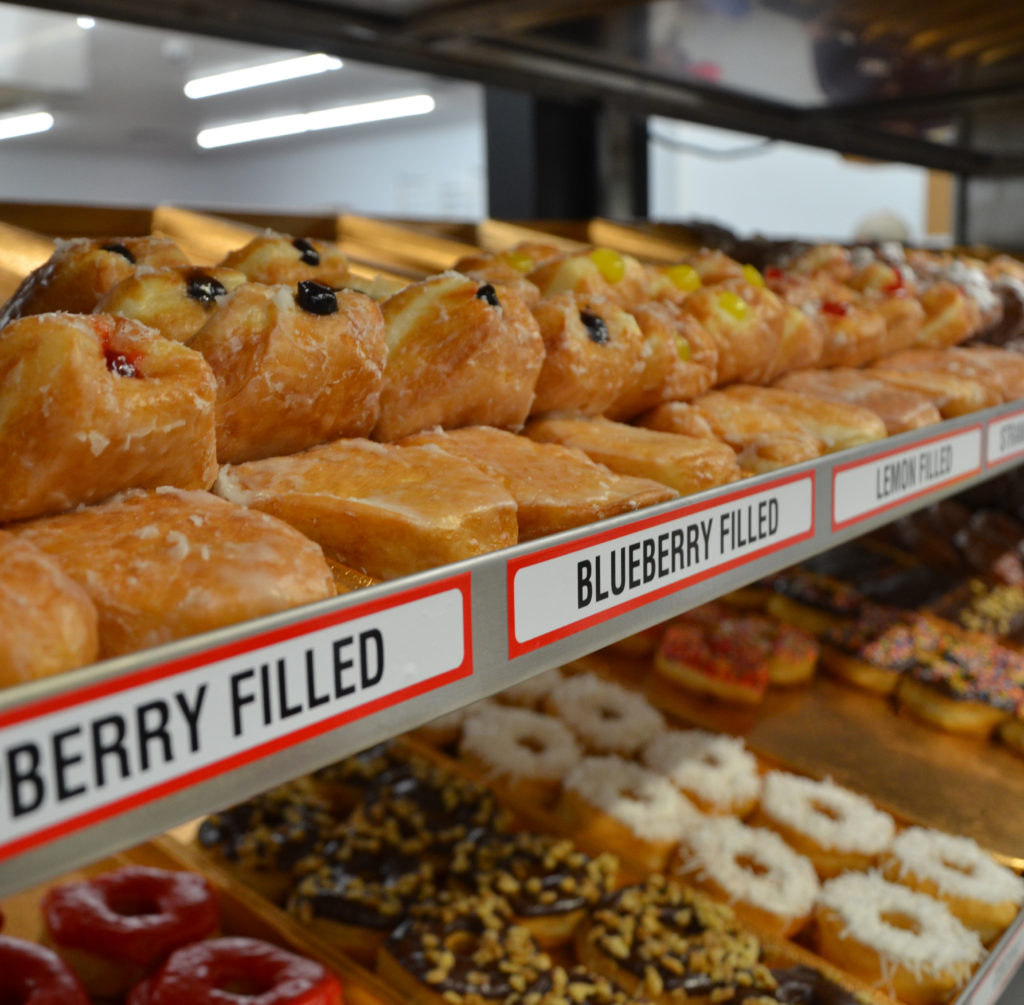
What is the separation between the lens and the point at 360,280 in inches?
38.2

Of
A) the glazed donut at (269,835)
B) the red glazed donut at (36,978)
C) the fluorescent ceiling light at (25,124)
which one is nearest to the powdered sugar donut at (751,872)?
the glazed donut at (269,835)

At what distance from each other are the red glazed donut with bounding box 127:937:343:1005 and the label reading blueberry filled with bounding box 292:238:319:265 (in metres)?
1.04

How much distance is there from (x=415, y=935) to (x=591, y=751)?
764mm

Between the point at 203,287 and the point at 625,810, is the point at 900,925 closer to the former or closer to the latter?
the point at 625,810

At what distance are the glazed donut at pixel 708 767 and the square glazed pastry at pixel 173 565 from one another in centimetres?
171

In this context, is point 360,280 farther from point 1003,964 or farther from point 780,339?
point 1003,964

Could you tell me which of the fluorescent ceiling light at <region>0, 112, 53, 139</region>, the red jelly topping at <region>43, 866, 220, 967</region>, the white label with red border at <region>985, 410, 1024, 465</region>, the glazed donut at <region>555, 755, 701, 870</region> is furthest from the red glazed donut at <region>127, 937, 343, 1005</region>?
the fluorescent ceiling light at <region>0, 112, 53, 139</region>

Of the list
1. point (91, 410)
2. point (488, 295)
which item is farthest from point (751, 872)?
point (91, 410)

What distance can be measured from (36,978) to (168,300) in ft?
3.80

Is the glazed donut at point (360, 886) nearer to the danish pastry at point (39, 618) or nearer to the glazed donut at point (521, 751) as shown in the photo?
the glazed donut at point (521, 751)

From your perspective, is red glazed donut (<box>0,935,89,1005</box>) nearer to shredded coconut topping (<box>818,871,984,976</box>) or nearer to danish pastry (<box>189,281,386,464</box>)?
danish pastry (<box>189,281,386,464</box>)

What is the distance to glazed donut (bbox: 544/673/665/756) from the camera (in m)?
2.35

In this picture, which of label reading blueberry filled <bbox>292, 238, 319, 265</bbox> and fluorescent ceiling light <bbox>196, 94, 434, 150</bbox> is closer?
label reading blueberry filled <bbox>292, 238, 319, 265</bbox>

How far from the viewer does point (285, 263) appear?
0.96 meters
